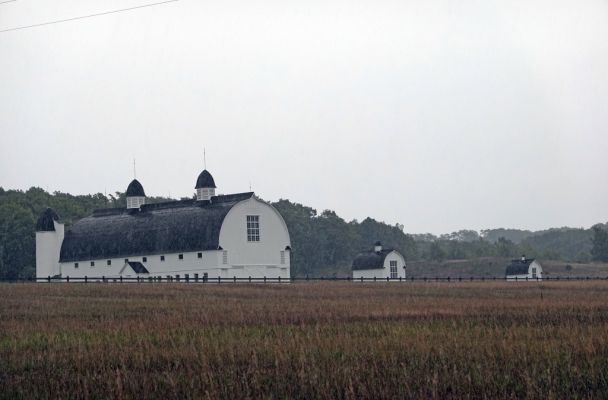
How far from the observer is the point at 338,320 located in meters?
36.0

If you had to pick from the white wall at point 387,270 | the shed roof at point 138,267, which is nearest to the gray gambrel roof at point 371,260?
the white wall at point 387,270

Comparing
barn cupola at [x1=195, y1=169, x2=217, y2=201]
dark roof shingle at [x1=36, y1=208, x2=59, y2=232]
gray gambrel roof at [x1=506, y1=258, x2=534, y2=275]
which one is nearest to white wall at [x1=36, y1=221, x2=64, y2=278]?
dark roof shingle at [x1=36, y1=208, x2=59, y2=232]

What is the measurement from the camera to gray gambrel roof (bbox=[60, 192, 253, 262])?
8650 centimetres

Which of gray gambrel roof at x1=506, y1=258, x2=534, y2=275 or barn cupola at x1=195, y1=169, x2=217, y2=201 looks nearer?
barn cupola at x1=195, y1=169, x2=217, y2=201

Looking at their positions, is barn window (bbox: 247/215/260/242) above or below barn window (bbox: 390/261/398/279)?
above

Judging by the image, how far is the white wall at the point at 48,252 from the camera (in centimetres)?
9712

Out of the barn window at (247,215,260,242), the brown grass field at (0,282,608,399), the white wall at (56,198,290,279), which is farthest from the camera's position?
the barn window at (247,215,260,242)

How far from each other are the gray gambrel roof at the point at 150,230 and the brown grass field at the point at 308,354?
1776 inches

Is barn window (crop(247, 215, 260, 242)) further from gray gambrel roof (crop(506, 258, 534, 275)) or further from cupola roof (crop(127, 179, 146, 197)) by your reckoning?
gray gambrel roof (crop(506, 258, 534, 275))

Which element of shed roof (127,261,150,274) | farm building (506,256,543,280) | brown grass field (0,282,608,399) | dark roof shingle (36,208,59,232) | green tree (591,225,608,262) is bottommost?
brown grass field (0,282,608,399)

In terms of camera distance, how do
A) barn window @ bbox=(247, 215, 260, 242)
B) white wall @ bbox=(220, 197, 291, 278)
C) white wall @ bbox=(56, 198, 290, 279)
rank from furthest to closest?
barn window @ bbox=(247, 215, 260, 242) → white wall @ bbox=(220, 197, 291, 278) → white wall @ bbox=(56, 198, 290, 279)

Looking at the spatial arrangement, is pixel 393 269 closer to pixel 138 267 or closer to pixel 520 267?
pixel 520 267

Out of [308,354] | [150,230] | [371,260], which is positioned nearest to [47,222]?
[150,230]

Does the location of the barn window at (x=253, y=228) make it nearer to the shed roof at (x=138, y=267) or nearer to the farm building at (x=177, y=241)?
the farm building at (x=177, y=241)
